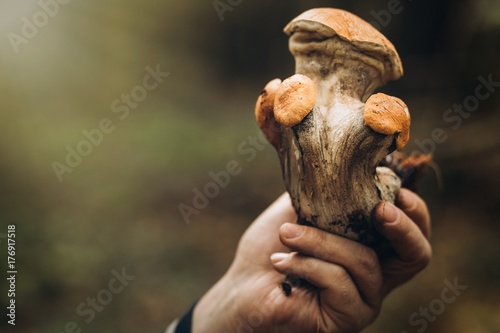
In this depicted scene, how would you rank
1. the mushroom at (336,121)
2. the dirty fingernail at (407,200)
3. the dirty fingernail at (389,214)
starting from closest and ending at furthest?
the mushroom at (336,121), the dirty fingernail at (389,214), the dirty fingernail at (407,200)

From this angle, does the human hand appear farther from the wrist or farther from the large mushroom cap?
the large mushroom cap

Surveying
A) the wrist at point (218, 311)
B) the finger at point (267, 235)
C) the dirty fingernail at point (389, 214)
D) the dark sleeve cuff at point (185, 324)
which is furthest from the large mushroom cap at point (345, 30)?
the dark sleeve cuff at point (185, 324)

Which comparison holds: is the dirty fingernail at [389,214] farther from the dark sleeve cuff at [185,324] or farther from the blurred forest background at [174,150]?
the blurred forest background at [174,150]

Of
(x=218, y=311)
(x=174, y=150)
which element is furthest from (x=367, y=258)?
(x=174, y=150)

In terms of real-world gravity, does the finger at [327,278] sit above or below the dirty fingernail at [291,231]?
below

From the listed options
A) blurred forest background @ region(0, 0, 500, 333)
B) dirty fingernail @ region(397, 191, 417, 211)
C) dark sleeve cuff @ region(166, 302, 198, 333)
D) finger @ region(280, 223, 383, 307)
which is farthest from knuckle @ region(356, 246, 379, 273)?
blurred forest background @ region(0, 0, 500, 333)

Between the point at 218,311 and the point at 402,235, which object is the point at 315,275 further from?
the point at 218,311

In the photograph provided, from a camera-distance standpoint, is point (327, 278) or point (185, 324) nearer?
point (327, 278)
